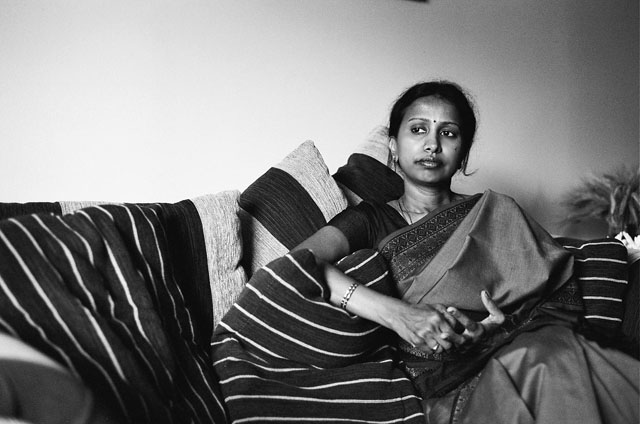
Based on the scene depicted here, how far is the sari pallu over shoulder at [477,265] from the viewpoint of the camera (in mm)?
1270

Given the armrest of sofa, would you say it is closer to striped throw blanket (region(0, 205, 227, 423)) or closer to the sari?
striped throw blanket (region(0, 205, 227, 423))

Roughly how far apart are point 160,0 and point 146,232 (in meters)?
0.96

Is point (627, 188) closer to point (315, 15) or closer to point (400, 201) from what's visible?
point (400, 201)

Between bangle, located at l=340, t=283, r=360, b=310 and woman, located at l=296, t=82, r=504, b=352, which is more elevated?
woman, located at l=296, t=82, r=504, b=352

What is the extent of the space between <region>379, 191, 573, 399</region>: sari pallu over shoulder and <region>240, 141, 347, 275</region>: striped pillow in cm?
22

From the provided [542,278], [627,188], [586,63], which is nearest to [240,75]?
[542,278]

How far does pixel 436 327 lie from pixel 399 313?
0.08 metres

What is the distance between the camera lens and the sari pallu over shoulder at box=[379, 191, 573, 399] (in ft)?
4.17

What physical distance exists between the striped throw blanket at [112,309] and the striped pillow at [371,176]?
686mm

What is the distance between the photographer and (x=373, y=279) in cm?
131

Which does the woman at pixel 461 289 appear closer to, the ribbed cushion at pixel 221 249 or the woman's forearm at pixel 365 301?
the woman's forearm at pixel 365 301

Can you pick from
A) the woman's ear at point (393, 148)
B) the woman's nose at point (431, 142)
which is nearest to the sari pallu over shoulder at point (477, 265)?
the woman's nose at point (431, 142)

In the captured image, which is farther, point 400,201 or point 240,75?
point 240,75

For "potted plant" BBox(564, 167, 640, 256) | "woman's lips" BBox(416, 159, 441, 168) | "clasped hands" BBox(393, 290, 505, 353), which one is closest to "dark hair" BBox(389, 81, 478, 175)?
"woman's lips" BBox(416, 159, 441, 168)
